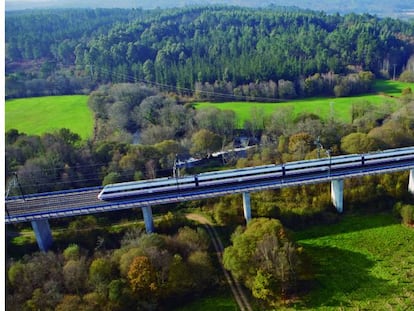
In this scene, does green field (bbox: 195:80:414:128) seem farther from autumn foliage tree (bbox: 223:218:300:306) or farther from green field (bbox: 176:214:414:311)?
autumn foliage tree (bbox: 223:218:300:306)

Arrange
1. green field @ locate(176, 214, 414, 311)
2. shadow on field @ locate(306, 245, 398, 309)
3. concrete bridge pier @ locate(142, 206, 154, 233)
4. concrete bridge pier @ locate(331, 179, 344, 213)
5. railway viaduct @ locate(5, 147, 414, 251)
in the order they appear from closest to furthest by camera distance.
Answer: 1. green field @ locate(176, 214, 414, 311)
2. shadow on field @ locate(306, 245, 398, 309)
3. railway viaduct @ locate(5, 147, 414, 251)
4. concrete bridge pier @ locate(142, 206, 154, 233)
5. concrete bridge pier @ locate(331, 179, 344, 213)

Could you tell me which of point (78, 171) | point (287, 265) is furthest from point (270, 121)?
point (287, 265)

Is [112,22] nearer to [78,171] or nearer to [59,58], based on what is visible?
[59,58]

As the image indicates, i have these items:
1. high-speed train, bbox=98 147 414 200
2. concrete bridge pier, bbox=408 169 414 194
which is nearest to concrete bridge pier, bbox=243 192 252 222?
high-speed train, bbox=98 147 414 200

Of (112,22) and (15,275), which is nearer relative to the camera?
(15,275)

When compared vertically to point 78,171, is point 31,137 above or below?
above

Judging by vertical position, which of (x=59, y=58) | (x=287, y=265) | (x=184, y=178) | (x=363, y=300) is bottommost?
(x=363, y=300)
